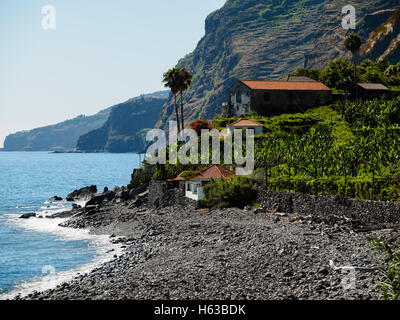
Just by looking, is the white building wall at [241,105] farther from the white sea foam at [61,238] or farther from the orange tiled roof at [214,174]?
the white sea foam at [61,238]

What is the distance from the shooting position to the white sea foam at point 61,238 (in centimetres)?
3058

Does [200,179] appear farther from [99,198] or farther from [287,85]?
[287,85]

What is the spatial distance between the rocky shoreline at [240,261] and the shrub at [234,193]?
7.31 feet

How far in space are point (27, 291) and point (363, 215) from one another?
76.9 ft

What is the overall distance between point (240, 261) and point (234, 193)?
20202 mm

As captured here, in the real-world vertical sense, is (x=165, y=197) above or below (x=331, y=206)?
below

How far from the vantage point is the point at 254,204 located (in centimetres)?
4338

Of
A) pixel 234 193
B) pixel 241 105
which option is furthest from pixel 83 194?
pixel 234 193

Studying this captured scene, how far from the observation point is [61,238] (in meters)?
48.7

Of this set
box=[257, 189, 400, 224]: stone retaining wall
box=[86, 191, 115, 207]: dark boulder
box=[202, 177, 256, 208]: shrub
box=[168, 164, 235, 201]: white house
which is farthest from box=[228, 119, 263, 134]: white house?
box=[257, 189, 400, 224]: stone retaining wall

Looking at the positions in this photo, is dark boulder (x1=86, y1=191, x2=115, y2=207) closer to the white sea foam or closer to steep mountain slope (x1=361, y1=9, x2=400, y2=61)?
the white sea foam

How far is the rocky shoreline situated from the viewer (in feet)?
63.6

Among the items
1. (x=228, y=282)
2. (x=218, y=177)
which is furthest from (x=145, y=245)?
(x=228, y=282)

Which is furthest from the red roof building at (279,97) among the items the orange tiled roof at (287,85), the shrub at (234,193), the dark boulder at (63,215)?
the shrub at (234,193)
